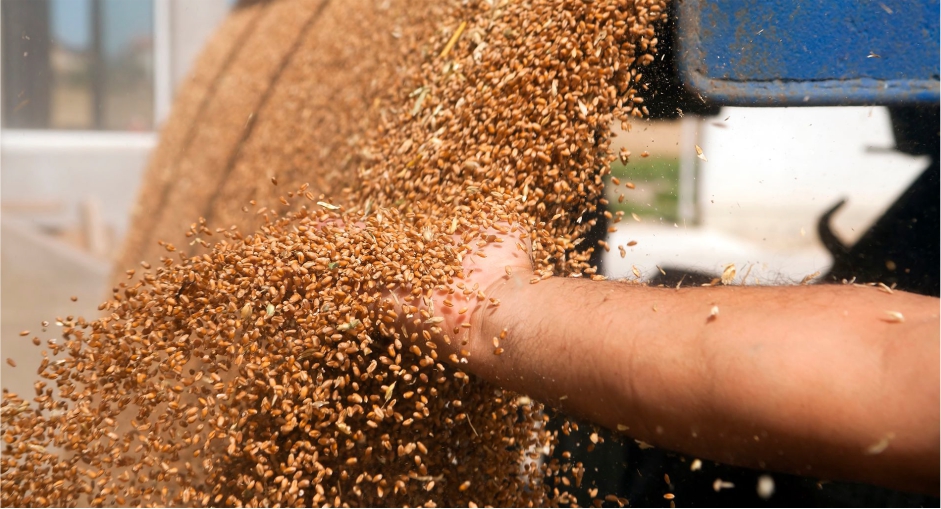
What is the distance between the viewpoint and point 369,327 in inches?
53.0

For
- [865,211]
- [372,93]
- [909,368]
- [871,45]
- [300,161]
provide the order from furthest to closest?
[865,211]
[300,161]
[372,93]
[871,45]
[909,368]

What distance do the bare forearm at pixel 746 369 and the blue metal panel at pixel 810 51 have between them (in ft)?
1.35

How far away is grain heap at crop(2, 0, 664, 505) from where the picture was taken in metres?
1.35

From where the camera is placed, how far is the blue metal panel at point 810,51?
1.25 meters

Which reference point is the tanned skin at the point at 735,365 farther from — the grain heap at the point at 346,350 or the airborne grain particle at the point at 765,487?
the airborne grain particle at the point at 765,487

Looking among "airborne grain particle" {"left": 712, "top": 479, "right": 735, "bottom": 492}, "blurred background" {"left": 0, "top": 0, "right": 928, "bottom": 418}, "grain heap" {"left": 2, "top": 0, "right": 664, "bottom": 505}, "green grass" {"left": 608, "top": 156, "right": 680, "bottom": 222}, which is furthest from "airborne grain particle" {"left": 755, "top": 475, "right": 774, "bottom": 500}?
"blurred background" {"left": 0, "top": 0, "right": 928, "bottom": 418}

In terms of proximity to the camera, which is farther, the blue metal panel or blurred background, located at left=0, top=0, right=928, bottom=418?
blurred background, located at left=0, top=0, right=928, bottom=418

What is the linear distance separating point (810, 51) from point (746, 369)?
26.4 inches

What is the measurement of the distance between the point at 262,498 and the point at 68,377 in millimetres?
474

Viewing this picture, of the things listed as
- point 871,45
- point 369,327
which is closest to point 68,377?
point 369,327

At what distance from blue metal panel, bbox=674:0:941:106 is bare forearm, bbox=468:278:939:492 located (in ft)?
1.35

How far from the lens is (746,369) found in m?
1.00

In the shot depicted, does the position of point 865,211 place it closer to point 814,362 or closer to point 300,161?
point 300,161

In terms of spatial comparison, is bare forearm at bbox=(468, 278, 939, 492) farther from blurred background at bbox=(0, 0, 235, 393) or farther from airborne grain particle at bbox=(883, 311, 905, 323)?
blurred background at bbox=(0, 0, 235, 393)
